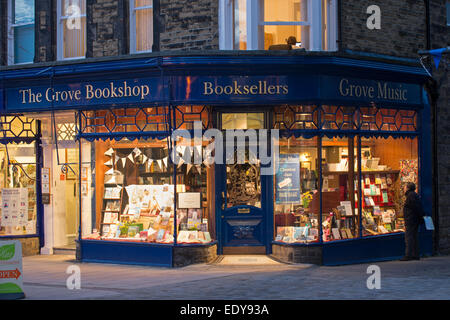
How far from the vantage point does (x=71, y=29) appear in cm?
1578

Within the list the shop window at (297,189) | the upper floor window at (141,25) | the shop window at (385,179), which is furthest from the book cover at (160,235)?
the shop window at (385,179)

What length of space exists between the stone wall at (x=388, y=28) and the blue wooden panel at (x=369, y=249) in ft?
14.1

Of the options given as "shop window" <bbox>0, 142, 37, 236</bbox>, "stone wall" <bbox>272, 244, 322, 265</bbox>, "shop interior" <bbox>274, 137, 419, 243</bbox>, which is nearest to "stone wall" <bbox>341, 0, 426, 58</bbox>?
"shop interior" <bbox>274, 137, 419, 243</bbox>

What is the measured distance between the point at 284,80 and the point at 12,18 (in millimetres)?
7295

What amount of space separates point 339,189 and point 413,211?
1842 millimetres

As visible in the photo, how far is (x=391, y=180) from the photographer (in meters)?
15.7

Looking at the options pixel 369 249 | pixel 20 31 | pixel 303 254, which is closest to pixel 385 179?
pixel 369 249

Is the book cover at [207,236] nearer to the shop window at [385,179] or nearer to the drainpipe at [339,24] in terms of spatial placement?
the shop window at [385,179]

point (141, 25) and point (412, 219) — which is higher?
point (141, 25)

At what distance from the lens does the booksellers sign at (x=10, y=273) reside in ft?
32.9

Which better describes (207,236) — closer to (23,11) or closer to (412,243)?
(412,243)

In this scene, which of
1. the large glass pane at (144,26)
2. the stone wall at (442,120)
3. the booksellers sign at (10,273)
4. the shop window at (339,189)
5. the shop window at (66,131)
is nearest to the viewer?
the booksellers sign at (10,273)

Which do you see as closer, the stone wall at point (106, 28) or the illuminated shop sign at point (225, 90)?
the illuminated shop sign at point (225, 90)

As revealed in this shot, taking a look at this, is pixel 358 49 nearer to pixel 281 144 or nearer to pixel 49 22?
pixel 281 144
